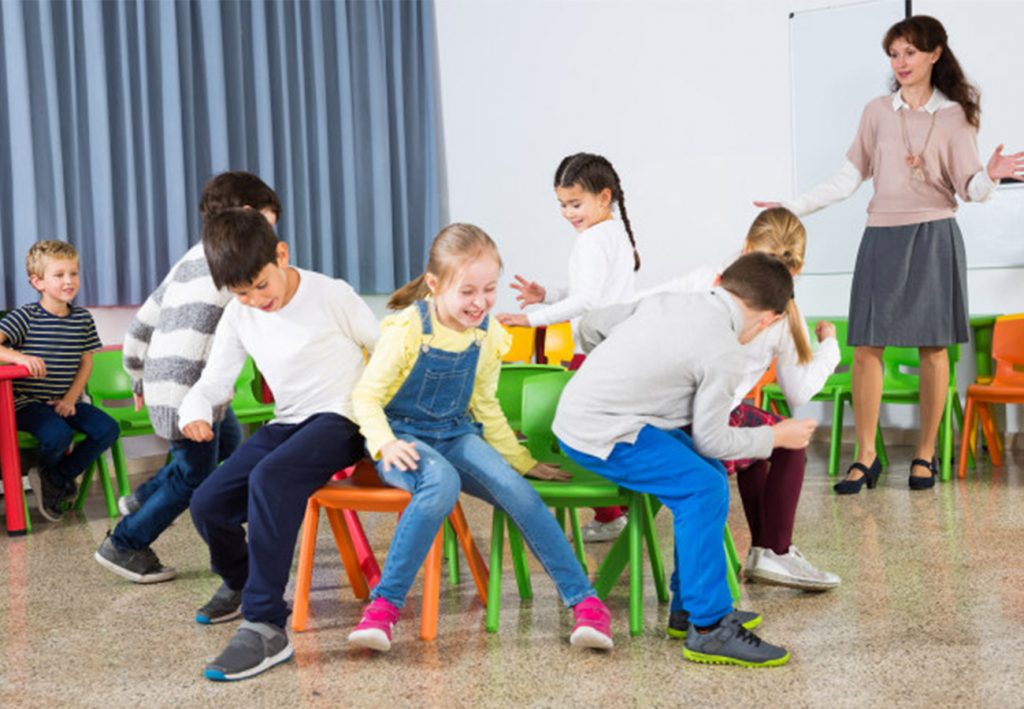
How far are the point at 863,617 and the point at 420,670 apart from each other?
986 mm

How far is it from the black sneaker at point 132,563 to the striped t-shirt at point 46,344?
1.15 metres

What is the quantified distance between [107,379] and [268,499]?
7.23ft

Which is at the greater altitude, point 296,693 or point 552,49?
point 552,49

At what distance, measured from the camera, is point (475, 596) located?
2.91m

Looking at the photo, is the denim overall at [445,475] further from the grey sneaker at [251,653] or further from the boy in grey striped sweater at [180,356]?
the boy in grey striped sweater at [180,356]

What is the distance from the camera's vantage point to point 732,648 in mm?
2322

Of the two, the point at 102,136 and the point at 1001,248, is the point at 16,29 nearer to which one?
the point at 102,136

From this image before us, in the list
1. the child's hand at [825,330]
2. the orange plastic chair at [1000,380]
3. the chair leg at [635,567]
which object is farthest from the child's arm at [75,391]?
the orange plastic chair at [1000,380]

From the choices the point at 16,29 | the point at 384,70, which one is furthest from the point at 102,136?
the point at 384,70

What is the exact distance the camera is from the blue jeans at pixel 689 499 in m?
2.34

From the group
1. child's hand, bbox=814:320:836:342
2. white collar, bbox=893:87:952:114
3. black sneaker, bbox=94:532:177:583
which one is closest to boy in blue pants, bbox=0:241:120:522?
black sneaker, bbox=94:532:177:583

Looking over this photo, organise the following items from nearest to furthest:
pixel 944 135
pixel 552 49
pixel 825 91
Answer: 1. pixel 944 135
2. pixel 825 91
3. pixel 552 49

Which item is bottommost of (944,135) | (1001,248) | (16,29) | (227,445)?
(227,445)

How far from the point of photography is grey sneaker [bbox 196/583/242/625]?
273 centimetres
